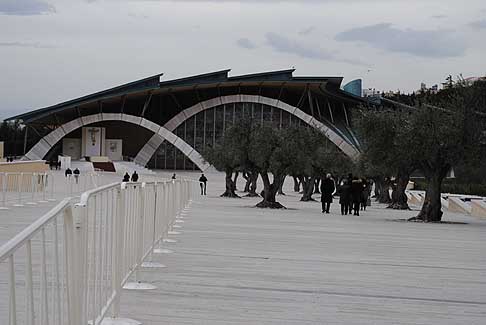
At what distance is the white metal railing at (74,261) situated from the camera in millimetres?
3234

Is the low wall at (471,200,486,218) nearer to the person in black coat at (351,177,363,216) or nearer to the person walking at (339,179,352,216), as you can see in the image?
the person in black coat at (351,177,363,216)

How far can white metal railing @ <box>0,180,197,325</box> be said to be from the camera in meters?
3.23

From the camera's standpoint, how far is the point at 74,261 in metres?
4.33

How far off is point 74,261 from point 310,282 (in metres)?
5.09

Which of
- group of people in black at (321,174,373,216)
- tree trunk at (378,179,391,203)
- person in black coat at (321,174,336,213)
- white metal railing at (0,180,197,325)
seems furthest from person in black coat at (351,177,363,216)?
white metal railing at (0,180,197,325)

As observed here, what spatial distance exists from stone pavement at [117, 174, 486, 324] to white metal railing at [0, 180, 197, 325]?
0.62m

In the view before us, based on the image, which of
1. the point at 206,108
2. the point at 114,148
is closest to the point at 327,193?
the point at 206,108

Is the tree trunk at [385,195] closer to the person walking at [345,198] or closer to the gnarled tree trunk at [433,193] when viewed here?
the person walking at [345,198]

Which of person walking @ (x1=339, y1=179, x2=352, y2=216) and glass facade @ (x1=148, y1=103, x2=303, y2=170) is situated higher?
glass facade @ (x1=148, y1=103, x2=303, y2=170)

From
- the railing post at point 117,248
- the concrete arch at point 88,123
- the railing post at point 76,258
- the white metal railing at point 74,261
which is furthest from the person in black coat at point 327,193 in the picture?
the concrete arch at point 88,123

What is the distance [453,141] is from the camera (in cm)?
2411

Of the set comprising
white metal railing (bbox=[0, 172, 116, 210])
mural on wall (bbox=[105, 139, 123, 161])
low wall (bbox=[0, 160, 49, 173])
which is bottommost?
white metal railing (bbox=[0, 172, 116, 210])

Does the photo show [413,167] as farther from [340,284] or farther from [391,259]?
[340,284]

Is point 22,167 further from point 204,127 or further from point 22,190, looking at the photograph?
point 204,127
